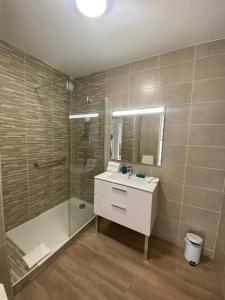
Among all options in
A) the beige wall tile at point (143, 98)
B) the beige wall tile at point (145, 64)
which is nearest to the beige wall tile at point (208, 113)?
the beige wall tile at point (143, 98)

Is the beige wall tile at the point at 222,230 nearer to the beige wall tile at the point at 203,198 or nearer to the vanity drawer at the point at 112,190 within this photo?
the beige wall tile at the point at 203,198

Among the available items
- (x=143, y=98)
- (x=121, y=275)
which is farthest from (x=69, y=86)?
(x=121, y=275)

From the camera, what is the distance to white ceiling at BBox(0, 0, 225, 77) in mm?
1070

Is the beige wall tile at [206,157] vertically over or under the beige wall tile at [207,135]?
under

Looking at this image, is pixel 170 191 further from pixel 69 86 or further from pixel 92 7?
pixel 69 86

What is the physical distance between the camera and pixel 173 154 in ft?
5.41

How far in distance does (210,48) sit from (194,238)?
1.98m

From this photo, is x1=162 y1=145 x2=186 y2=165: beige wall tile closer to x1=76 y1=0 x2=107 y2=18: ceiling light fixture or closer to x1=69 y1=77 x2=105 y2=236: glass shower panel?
x1=69 y1=77 x2=105 y2=236: glass shower panel

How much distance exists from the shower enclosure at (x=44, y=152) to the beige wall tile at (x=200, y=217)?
1.27 metres

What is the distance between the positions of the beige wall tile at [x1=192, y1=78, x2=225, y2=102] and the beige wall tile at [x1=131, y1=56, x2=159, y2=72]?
54 centimetres

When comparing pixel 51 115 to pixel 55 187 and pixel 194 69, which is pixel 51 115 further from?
pixel 194 69

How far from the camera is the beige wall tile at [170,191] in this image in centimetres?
165

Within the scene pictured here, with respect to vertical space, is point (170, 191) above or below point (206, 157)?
below

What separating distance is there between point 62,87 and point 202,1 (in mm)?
1929
